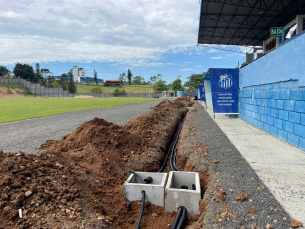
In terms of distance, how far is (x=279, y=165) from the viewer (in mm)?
4535

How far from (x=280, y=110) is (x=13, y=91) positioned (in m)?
87.3

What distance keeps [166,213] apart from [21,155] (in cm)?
317

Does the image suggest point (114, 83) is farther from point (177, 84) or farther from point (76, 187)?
point (76, 187)

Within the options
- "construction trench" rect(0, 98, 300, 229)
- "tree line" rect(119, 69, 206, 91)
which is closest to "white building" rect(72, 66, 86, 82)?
"tree line" rect(119, 69, 206, 91)

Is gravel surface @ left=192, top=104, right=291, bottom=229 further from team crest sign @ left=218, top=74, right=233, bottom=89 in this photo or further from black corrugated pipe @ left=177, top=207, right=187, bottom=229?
team crest sign @ left=218, top=74, right=233, bottom=89

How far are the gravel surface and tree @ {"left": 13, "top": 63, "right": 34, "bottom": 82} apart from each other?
113 m

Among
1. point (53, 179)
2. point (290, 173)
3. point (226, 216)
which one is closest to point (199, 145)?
point (290, 173)

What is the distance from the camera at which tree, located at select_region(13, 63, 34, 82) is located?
98.6m

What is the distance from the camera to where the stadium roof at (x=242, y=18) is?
47.2ft

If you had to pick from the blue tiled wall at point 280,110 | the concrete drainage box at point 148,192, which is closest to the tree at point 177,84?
the blue tiled wall at point 280,110

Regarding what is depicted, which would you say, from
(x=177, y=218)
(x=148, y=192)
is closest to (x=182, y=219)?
(x=177, y=218)

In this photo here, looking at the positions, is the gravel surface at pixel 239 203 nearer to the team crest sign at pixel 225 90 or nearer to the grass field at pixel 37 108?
the team crest sign at pixel 225 90

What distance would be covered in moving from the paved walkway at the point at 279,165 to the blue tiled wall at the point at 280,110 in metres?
0.33

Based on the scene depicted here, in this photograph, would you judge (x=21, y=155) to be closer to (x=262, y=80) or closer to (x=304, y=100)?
(x=304, y=100)
